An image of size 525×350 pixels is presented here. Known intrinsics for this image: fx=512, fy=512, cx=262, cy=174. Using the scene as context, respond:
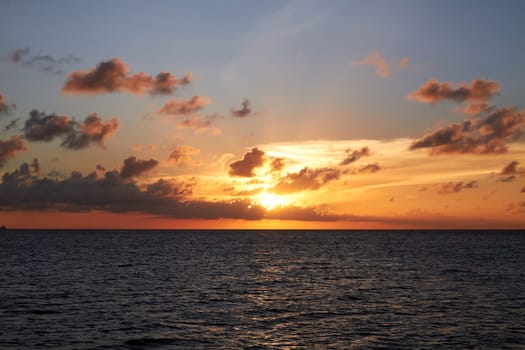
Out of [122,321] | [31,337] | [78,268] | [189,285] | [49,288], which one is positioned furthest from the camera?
[78,268]

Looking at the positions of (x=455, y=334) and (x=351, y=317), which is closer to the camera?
(x=455, y=334)

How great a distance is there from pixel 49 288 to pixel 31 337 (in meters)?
29.3

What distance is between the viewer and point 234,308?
163 feet

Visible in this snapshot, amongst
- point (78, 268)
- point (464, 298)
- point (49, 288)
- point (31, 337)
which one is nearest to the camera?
point (31, 337)

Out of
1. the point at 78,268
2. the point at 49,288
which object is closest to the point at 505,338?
the point at 49,288

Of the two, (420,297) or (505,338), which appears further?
(420,297)

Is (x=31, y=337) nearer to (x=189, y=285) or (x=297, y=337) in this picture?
(x=297, y=337)

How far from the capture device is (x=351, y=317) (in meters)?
44.9

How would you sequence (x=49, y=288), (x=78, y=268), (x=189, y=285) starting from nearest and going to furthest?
1. (x=49, y=288)
2. (x=189, y=285)
3. (x=78, y=268)

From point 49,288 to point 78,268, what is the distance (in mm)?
29785

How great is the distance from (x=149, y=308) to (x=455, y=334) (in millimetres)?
27667

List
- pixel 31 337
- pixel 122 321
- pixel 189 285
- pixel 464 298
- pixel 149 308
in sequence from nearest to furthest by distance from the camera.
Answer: pixel 31 337 < pixel 122 321 < pixel 149 308 < pixel 464 298 < pixel 189 285

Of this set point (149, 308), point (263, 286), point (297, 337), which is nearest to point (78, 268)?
point (263, 286)

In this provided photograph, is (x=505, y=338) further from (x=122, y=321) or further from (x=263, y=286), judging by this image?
(x=263, y=286)
